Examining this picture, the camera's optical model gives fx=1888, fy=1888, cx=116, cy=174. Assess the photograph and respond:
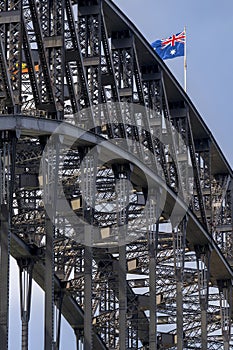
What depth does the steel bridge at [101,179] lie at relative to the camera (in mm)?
79688

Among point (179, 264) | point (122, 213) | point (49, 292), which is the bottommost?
point (49, 292)

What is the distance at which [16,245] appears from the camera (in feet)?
322

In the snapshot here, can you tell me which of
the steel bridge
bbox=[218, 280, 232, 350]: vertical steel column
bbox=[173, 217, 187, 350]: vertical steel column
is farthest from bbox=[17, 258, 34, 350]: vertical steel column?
bbox=[218, 280, 232, 350]: vertical steel column

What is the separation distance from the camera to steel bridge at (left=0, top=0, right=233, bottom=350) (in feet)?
261

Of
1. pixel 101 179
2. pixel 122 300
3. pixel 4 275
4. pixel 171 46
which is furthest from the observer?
pixel 171 46

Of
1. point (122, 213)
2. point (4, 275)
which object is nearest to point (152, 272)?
point (122, 213)

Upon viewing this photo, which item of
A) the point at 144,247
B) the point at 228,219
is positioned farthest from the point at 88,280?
the point at 228,219

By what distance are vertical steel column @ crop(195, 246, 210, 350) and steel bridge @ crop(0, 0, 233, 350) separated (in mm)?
84

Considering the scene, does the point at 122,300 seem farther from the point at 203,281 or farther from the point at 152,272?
the point at 203,281

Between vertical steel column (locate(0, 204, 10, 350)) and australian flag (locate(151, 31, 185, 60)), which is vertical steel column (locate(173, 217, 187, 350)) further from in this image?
vertical steel column (locate(0, 204, 10, 350))

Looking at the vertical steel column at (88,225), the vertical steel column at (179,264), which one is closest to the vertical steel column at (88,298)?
the vertical steel column at (88,225)

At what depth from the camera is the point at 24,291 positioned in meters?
93.6

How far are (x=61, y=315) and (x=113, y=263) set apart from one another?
4.12 m

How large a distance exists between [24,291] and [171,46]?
792 inches
